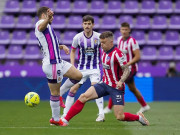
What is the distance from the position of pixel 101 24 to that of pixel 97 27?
51 centimetres

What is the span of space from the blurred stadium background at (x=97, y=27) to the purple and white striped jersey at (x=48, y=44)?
28.9 ft

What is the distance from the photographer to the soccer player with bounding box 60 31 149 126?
7.41m

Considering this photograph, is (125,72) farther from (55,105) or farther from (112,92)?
(55,105)

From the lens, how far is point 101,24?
18969 mm

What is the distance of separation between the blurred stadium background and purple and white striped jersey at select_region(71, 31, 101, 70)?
7.09 metres

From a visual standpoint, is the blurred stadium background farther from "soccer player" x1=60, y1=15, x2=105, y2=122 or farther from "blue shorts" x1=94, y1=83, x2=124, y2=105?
"blue shorts" x1=94, y1=83, x2=124, y2=105

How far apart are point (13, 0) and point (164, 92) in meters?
8.49

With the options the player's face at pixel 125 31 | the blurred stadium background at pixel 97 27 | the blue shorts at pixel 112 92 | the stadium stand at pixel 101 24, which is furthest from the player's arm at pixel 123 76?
the stadium stand at pixel 101 24

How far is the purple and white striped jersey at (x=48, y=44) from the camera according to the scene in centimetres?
719

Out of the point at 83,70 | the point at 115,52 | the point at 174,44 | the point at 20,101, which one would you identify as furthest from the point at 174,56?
the point at 115,52

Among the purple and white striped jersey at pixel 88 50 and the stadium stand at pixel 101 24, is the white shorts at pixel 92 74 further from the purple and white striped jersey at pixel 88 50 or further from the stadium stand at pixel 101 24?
the stadium stand at pixel 101 24

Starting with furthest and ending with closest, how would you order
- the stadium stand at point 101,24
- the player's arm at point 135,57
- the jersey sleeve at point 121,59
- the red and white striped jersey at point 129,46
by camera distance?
the stadium stand at point 101,24
the red and white striped jersey at point 129,46
the player's arm at point 135,57
the jersey sleeve at point 121,59

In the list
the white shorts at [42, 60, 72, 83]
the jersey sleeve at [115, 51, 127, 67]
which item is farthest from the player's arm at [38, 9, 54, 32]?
the jersey sleeve at [115, 51, 127, 67]

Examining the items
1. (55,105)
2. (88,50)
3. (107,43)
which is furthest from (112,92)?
(88,50)
